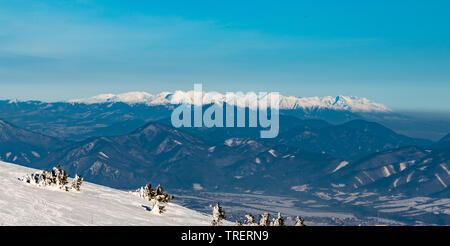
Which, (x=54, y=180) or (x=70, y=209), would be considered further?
(x=54, y=180)

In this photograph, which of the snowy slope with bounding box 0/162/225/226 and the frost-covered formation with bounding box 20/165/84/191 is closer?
the snowy slope with bounding box 0/162/225/226

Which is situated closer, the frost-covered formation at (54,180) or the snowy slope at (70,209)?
the snowy slope at (70,209)

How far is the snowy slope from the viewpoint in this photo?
45.7 m

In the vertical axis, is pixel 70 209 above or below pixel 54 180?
below

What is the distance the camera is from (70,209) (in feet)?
173

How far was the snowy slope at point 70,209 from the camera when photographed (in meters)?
45.7
